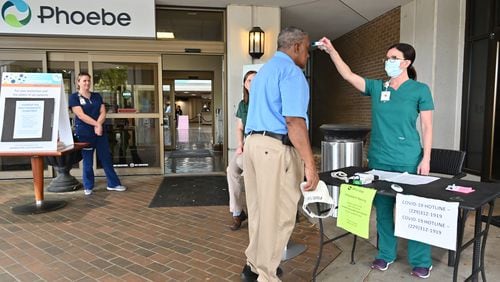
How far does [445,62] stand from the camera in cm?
510

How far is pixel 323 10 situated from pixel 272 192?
5078 mm

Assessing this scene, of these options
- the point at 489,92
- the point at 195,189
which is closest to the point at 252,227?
the point at 195,189

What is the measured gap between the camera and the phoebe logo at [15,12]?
5.37 metres

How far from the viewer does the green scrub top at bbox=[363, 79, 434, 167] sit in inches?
98.1

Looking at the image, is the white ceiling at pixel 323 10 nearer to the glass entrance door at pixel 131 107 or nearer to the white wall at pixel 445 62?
the white wall at pixel 445 62

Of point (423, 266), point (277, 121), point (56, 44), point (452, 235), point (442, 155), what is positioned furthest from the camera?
point (56, 44)

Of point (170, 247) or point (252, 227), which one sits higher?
point (252, 227)

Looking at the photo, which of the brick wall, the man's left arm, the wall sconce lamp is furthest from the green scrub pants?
the brick wall

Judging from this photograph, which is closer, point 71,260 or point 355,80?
point 355,80

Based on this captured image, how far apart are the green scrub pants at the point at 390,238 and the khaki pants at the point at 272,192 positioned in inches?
29.6

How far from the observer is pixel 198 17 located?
625 centimetres

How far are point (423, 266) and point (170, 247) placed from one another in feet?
6.50

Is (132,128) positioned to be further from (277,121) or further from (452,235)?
(452,235)

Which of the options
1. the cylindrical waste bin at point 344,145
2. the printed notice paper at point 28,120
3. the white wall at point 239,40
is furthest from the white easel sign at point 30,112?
the cylindrical waste bin at point 344,145
